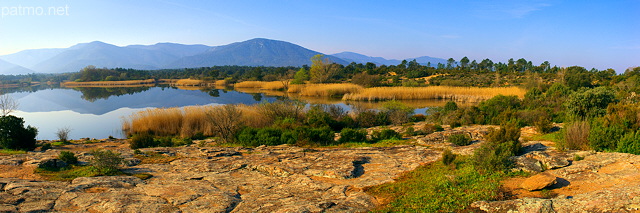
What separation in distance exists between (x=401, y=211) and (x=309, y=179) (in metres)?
Answer: 2.02

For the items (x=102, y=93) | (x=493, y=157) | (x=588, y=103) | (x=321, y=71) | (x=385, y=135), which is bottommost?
(x=385, y=135)

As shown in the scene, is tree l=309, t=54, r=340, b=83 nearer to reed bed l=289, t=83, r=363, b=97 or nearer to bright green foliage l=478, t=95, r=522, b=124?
reed bed l=289, t=83, r=363, b=97

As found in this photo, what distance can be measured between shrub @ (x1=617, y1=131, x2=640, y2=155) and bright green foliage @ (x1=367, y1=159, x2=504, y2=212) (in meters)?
3.02

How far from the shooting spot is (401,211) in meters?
4.50

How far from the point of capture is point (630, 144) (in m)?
6.72

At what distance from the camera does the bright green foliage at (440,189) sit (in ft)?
15.2

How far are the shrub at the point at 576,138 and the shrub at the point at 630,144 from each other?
0.57 metres

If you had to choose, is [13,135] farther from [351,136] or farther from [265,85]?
[265,85]

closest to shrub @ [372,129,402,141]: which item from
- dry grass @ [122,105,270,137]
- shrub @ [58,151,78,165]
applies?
dry grass @ [122,105,270,137]

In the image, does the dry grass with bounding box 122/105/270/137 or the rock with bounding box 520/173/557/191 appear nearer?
the rock with bounding box 520/173/557/191

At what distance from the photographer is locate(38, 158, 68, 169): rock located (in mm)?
6882

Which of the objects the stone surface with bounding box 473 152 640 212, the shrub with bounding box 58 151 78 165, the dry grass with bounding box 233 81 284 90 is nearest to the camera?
the stone surface with bounding box 473 152 640 212

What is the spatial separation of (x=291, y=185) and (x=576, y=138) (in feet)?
20.6

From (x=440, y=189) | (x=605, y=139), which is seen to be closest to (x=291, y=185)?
(x=440, y=189)
